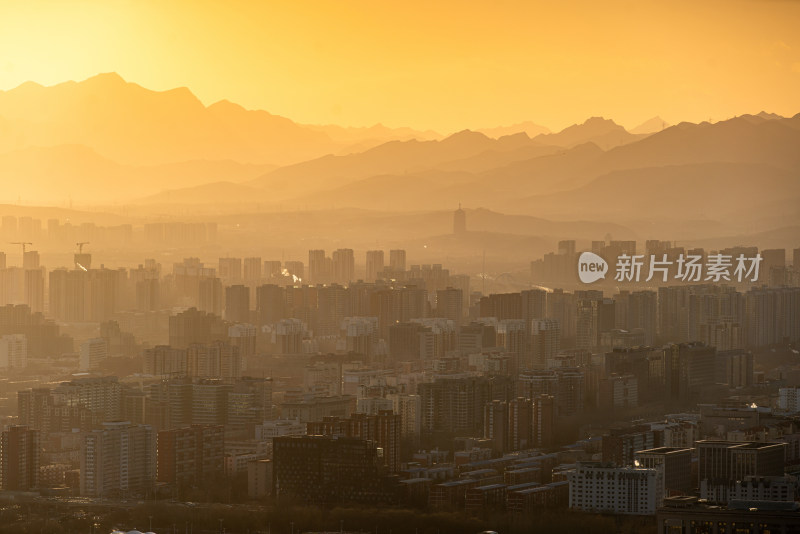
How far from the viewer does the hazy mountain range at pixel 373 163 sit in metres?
13.9

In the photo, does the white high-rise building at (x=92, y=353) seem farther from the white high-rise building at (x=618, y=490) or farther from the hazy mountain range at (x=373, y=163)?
the white high-rise building at (x=618, y=490)

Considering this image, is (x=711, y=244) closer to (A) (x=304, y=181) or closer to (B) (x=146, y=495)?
(A) (x=304, y=181)

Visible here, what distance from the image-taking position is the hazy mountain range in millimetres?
13867

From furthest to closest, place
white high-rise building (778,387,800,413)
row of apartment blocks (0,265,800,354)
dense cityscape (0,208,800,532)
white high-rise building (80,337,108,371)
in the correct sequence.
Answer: row of apartment blocks (0,265,800,354)
white high-rise building (80,337,108,371)
white high-rise building (778,387,800,413)
dense cityscape (0,208,800,532)

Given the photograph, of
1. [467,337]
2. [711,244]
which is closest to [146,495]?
[467,337]

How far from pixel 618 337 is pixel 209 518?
5.78m

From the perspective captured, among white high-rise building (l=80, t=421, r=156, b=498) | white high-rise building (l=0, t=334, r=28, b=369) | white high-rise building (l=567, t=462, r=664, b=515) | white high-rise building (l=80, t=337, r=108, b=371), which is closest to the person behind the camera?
white high-rise building (l=567, t=462, r=664, b=515)

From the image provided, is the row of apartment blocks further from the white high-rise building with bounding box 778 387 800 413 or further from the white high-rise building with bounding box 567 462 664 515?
the white high-rise building with bounding box 567 462 664 515

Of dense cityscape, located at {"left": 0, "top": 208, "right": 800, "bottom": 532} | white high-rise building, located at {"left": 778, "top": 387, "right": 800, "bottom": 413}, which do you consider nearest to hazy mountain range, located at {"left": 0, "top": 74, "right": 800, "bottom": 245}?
dense cityscape, located at {"left": 0, "top": 208, "right": 800, "bottom": 532}

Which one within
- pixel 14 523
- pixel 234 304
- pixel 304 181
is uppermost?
pixel 304 181

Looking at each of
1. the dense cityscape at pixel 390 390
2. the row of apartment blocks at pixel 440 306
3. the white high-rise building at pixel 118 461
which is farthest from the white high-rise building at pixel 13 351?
the white high-rise building at pixel 118 461

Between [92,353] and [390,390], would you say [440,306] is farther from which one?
[390,390]

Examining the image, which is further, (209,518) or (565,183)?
(565,183)

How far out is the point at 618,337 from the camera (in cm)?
1183
